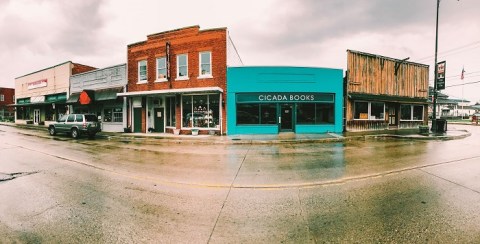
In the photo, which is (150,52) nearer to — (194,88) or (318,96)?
(194,88)

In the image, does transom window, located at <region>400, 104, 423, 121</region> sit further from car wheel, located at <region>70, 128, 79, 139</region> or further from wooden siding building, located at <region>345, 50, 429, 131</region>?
car wheel, located at <region>70, 128, 79, 139</region>

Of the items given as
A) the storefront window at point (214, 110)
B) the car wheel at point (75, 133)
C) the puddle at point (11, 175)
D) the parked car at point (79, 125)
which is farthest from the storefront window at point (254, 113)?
the puddle at point (11, 175)

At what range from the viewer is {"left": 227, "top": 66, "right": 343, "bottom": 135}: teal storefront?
18422 millimetres

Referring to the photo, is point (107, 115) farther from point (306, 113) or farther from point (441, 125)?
point (441, 125)

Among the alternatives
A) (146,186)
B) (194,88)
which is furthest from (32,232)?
(194,88)

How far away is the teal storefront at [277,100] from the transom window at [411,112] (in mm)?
9039

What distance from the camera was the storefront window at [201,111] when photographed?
18656 mm

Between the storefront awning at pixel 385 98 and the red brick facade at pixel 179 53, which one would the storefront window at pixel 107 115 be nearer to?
the red brick facade at pixel 179 53

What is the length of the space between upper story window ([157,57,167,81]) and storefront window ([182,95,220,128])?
3107 millimetres

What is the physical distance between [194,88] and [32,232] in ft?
48.2

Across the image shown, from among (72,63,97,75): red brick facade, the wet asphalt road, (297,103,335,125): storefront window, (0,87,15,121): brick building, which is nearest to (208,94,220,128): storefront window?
(297,103,335,125): storefront window

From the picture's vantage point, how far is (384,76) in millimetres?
21547

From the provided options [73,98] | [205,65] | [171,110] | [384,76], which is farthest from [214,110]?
[73,98]

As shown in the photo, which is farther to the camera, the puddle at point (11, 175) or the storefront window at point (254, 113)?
the storefront window at point (254, 113)
